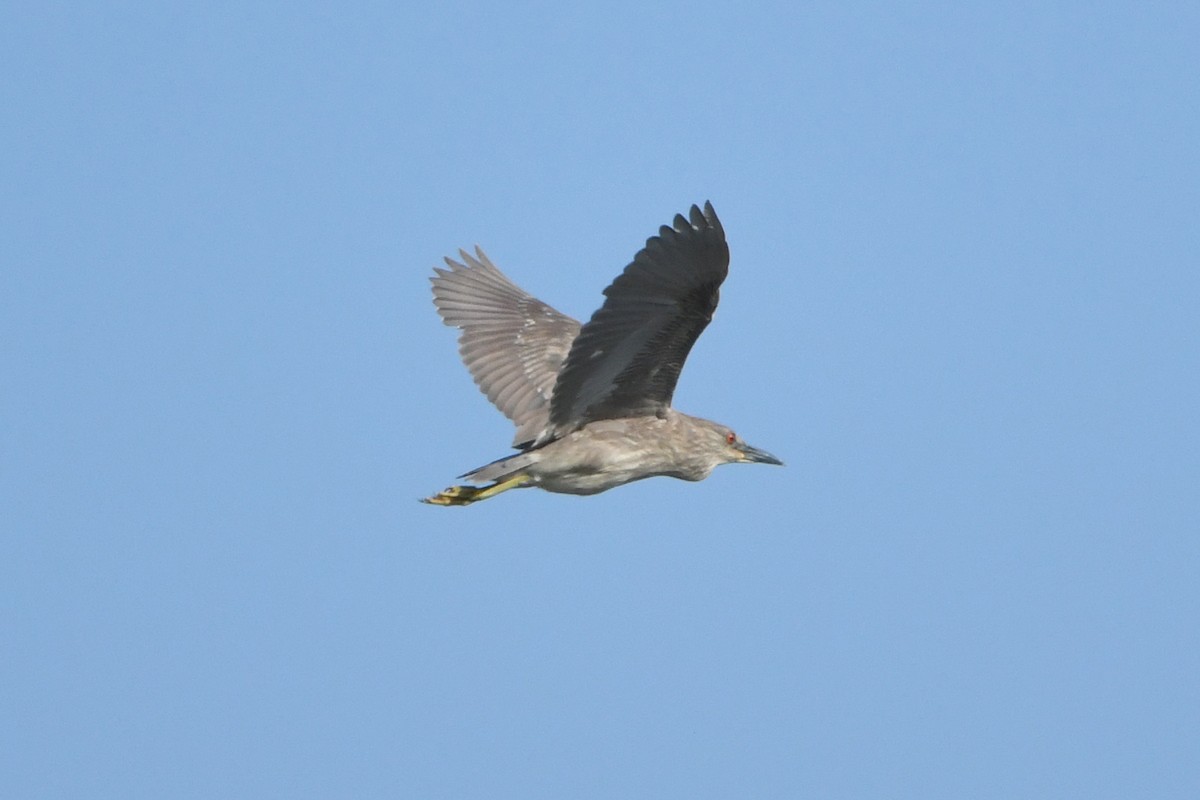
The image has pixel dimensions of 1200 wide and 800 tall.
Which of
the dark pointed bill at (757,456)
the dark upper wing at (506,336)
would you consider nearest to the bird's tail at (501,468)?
the dark upper wing at (506,336)

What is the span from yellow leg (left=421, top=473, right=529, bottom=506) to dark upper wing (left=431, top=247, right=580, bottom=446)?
796 millimetres

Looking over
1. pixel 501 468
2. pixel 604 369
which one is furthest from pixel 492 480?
pixel 604 369

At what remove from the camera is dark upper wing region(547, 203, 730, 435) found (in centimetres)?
947

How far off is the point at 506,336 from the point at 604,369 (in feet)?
9.00

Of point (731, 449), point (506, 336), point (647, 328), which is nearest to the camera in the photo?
point (647, 328)

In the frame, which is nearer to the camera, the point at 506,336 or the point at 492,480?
the point at 492,480

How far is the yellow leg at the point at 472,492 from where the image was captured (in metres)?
11.0

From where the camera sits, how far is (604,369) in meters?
10.5

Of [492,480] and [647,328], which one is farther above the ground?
[647,328]

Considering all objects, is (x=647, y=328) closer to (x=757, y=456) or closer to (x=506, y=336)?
(x=757, y=456)

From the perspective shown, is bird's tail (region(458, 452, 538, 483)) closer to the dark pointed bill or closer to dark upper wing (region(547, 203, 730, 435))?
dark upper wing (region(547, 203, 730, 435))

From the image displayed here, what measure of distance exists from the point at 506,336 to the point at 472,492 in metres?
2.27

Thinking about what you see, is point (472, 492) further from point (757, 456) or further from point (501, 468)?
point (757, 456)

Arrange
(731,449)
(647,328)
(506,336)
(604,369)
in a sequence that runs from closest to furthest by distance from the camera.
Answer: (647,328) → (604,369) → (731,449) → (506,336)
